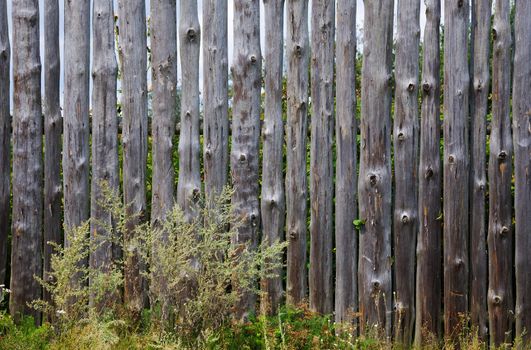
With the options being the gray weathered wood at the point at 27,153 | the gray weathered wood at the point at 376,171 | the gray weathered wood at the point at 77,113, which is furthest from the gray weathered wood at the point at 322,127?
the gray weathered wood at the point at 27,153

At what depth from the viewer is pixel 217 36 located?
6.09 m

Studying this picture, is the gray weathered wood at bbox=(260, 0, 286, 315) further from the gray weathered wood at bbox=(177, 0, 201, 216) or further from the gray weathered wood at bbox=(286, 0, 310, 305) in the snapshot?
the gray weathered wood at bbox=(177, 0, 201, 216)

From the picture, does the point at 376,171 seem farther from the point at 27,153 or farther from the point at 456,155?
the point at 27,153

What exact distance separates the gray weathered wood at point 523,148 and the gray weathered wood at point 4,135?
13.5ft

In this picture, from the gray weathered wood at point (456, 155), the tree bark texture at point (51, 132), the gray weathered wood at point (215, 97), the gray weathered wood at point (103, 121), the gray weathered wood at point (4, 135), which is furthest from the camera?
the gray weathered wood at point (4, 135)

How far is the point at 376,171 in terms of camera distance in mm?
5871

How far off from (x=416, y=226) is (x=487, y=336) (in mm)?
1010

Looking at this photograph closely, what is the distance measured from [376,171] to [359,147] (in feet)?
0.83

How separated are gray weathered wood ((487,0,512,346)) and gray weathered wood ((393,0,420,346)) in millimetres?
571

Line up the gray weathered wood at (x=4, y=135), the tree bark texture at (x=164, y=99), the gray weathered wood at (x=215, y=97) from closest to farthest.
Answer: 1. the gray weathered wood at (x=215, y=97)
2. the tree bark texture at (x=164, y=99)
3. the gray weathered wood at (x=4, y=135)

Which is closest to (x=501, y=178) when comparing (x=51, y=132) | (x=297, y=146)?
(x=297, y=146)

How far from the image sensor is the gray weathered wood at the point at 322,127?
233 inches

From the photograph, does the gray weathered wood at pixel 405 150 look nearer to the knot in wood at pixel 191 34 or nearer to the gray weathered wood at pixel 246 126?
the gray weathered wood at pixel 246 126

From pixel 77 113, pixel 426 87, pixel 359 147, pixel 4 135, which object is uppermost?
pixel 426 87
